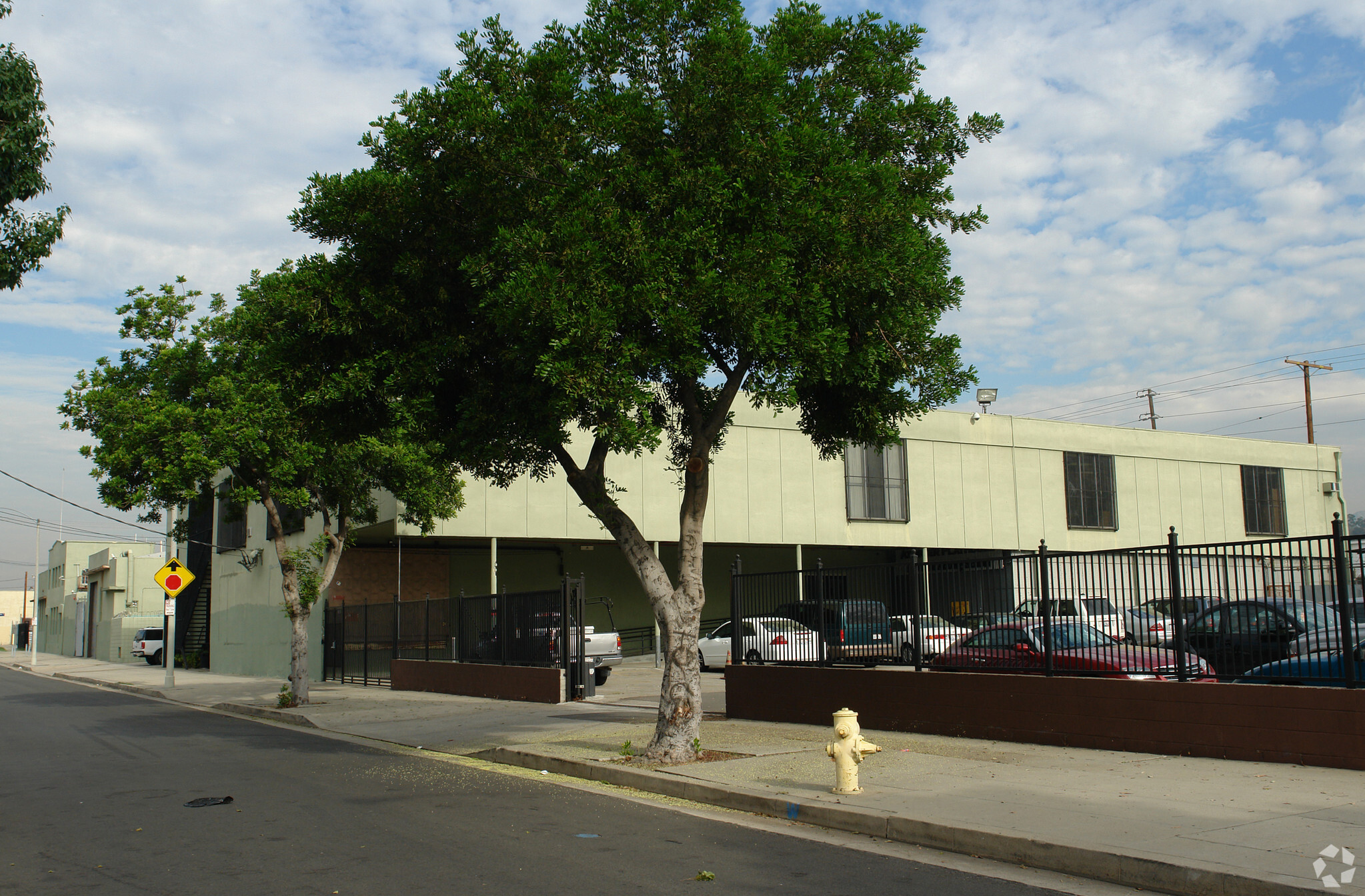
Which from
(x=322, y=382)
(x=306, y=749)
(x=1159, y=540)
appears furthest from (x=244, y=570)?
(x=1159, y=540)

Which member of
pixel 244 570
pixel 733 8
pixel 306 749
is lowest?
pixel 306 749

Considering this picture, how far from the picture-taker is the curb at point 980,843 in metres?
6.20

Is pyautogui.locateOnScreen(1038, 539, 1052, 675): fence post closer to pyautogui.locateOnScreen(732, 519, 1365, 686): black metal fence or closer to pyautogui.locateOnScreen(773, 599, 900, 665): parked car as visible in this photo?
pyautogui.locateOnScreen(732, 519, 1365, 686): black metal fence

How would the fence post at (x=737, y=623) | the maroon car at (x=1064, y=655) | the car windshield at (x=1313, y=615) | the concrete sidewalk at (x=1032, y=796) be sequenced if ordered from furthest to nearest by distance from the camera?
the fence post at (x=737, y=623), the maroon car at (x=1064, y=655), the car windshield at (x=1313, y=615), the concrete sidewalk at (x=1032, y=796)

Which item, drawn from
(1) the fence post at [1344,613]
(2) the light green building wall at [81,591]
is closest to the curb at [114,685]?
(2) the light green building wall at [81,591]

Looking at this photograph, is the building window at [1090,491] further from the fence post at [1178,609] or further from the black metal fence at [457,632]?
the fence post at [1178,609]

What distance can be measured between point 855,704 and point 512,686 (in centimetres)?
911

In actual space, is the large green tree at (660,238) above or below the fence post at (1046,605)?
above

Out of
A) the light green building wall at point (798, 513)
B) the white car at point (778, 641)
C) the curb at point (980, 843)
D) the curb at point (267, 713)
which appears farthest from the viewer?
the light green building wall at point (798, 513)

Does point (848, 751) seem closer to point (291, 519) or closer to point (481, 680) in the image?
point (481, 680)

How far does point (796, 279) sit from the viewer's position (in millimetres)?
11172

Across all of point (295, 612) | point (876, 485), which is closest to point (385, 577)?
point (295, 612)

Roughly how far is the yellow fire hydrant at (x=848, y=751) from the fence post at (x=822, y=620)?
5675 mm

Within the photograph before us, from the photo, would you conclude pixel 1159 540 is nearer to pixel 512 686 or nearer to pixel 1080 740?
pixel 512 686
